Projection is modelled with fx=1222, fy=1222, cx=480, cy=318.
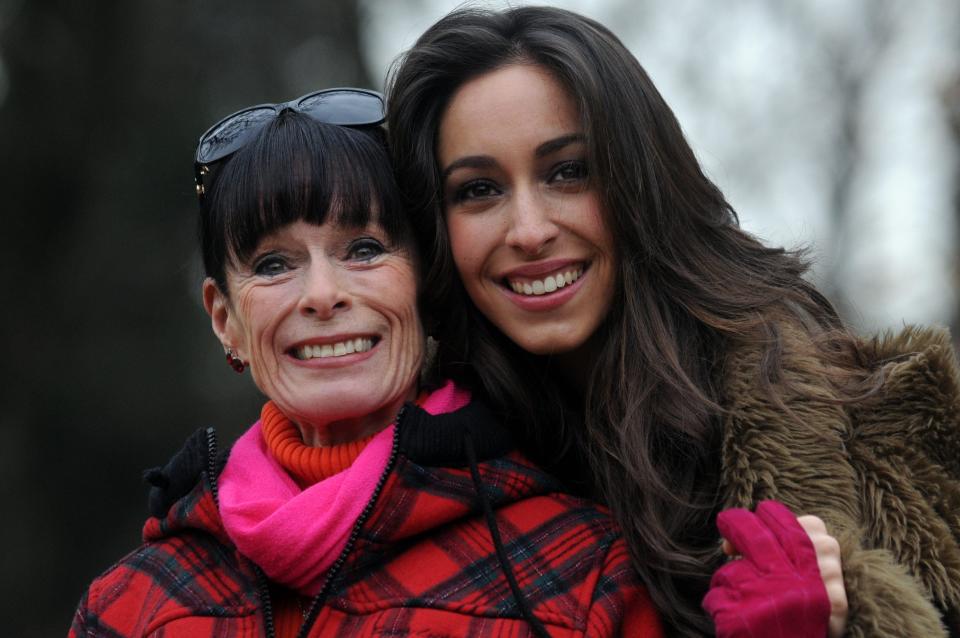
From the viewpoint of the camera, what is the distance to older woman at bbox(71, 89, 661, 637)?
9.40 feet

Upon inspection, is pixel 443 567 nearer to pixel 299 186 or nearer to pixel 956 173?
pixel 299 186

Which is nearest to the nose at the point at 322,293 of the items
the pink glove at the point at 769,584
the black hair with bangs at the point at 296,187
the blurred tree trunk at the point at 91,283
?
the black hair with bangs at the point at 296,187

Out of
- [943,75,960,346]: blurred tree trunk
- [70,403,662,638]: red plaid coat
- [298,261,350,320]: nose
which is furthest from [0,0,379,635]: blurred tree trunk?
[943,75,960,346]: blurred tree trunk

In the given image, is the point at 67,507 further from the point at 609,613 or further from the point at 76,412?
the point at 609,613

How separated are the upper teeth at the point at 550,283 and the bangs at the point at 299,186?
35 cm

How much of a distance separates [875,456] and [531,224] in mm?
1007

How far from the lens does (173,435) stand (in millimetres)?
8102

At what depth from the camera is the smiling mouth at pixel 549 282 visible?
3.19 metres

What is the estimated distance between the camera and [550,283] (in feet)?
10.5

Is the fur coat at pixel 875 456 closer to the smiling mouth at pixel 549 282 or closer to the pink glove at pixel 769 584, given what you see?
the pink glove at pixel 769 584

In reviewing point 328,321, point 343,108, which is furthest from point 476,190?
point 328,321

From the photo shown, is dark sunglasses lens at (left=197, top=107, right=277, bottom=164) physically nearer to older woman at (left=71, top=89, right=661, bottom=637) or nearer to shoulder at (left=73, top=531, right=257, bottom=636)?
older woman at (left=71, top=89, right=661, bottom=637)

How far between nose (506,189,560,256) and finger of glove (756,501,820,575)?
0.92 meters

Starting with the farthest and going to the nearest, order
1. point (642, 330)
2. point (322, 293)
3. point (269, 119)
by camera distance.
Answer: point (269, 119) → point (642, 330) → point (322, 293)
